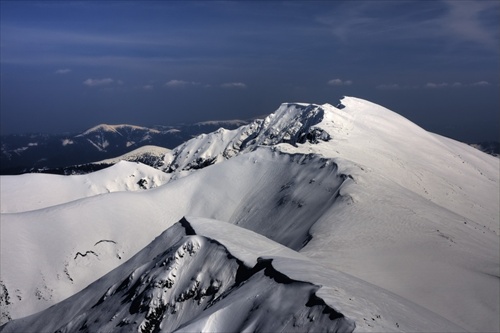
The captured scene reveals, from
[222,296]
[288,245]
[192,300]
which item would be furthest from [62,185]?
[222,296]

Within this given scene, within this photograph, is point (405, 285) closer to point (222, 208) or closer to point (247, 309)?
point (247, 309)

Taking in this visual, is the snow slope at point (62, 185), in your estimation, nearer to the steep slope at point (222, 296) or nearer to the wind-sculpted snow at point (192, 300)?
the wind-sculpted snow at point (192, 300)

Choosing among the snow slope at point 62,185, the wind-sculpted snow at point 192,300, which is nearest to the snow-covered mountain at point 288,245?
the wind-sculpted snow at point 192,300

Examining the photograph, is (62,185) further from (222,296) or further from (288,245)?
(222,296)

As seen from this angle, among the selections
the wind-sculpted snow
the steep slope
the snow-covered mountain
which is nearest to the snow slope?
the snow-covered mountain

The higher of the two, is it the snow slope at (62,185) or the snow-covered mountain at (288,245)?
the snow-covered mountain at (288,245)

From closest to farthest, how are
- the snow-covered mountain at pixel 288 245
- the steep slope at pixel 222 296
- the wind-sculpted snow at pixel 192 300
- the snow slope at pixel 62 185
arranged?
the steep slope at pixel 222 296 → the wind-sculpted snow at pixel 192 300 → the snow-covered mountain at pixel 288 245 → the snow slope at pixel 62 185
